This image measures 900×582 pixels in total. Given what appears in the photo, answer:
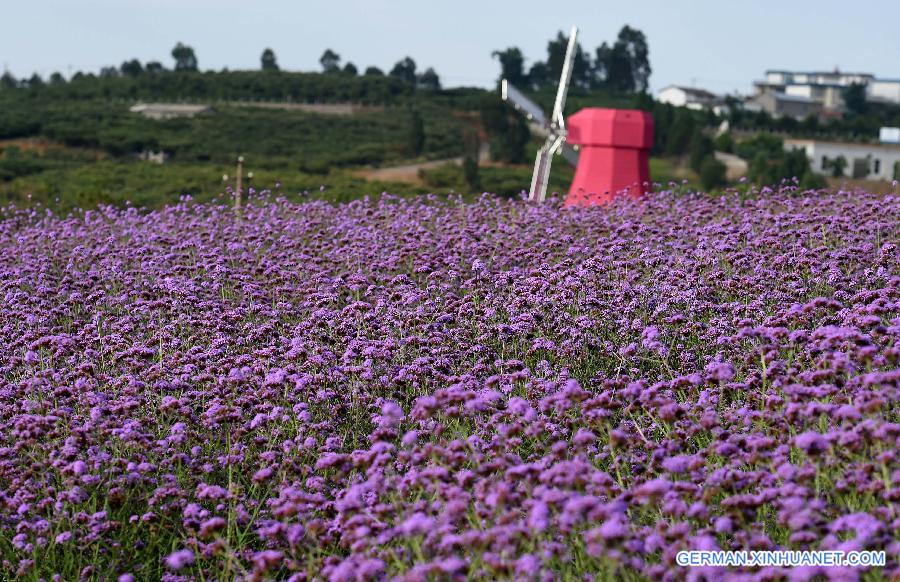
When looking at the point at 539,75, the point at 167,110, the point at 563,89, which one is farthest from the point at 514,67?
the point at 563,89

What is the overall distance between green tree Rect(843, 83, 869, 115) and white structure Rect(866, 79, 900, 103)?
53.1ft

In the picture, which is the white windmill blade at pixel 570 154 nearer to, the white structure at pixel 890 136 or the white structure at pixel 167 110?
the white structure at pixel 167 110

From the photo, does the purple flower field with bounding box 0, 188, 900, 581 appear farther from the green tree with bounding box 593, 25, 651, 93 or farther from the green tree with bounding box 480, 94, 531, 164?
the green tree with bounding box 593, 25, 651, 93

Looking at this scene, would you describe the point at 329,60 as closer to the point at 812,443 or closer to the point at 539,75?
the point at 539,75

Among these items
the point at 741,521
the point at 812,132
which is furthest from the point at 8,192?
the point at 812,132

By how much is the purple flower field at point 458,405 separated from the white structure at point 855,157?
74.8 m

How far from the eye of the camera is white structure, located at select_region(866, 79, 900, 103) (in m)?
150

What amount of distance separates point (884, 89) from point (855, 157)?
7593 cm

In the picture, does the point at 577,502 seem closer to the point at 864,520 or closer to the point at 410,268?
the point at 864,520

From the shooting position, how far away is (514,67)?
450 feet

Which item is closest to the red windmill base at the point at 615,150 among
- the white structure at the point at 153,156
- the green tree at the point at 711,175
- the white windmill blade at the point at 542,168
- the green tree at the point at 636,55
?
the white windmill blade at the point at 542,168

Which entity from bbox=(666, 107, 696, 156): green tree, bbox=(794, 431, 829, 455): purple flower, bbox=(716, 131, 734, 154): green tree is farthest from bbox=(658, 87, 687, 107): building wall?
bbox=(794, 431, 829, 455): purple flower

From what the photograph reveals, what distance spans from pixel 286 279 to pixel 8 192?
34.4m

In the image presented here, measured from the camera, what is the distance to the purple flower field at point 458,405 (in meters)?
4.31
